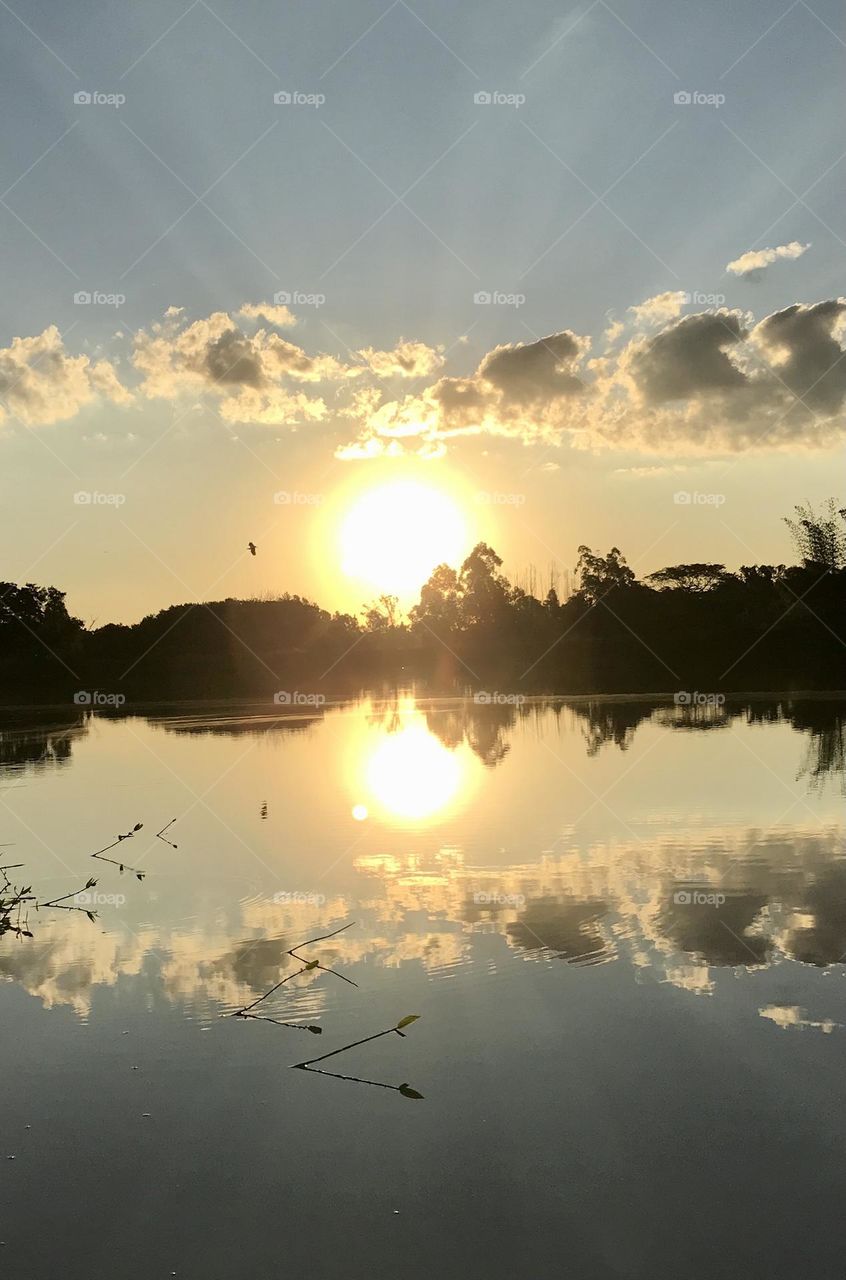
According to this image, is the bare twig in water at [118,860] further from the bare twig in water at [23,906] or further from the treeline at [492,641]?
the treeline at [492,641]

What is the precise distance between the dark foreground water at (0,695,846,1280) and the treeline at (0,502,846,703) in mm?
44890

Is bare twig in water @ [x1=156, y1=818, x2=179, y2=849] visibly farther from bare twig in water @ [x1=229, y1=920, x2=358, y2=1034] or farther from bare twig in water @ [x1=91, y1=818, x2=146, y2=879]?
bare twig in water @ [x1=229, y1=920, x2=358, y2=1034]

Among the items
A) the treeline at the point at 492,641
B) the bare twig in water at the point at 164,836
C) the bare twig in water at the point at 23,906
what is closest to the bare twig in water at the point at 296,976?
the bare twig in water at the point at 23,906

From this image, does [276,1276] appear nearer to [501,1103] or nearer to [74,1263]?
[74,1263]

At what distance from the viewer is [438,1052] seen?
6719mm

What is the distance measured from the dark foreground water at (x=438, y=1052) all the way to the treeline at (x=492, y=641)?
147ft

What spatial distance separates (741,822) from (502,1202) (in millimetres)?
10348

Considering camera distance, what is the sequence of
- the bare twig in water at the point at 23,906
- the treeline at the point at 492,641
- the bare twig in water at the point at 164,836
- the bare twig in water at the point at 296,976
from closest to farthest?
1. the bare twig in water at the point at 296,976
2. the bare twig in water at the point at 23,906
3. the bare twig in water at the point at 164,836
4. the treeline at the point at 492,641

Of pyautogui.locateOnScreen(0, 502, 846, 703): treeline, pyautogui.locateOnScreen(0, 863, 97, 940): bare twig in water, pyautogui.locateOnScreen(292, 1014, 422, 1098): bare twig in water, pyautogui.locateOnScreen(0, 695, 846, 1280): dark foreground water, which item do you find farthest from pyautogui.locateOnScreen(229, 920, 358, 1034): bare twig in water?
pyautogui.locateOnScreen(0, 502, 846, 703): treeline

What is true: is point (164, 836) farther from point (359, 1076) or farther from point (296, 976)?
point (359, 1076)

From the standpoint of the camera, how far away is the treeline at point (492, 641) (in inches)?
2822

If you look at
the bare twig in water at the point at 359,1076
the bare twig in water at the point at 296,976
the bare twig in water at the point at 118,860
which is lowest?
the bare twig in water at the point at 359,1076

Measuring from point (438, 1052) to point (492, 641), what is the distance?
10481cm

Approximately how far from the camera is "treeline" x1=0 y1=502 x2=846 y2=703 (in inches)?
2822
